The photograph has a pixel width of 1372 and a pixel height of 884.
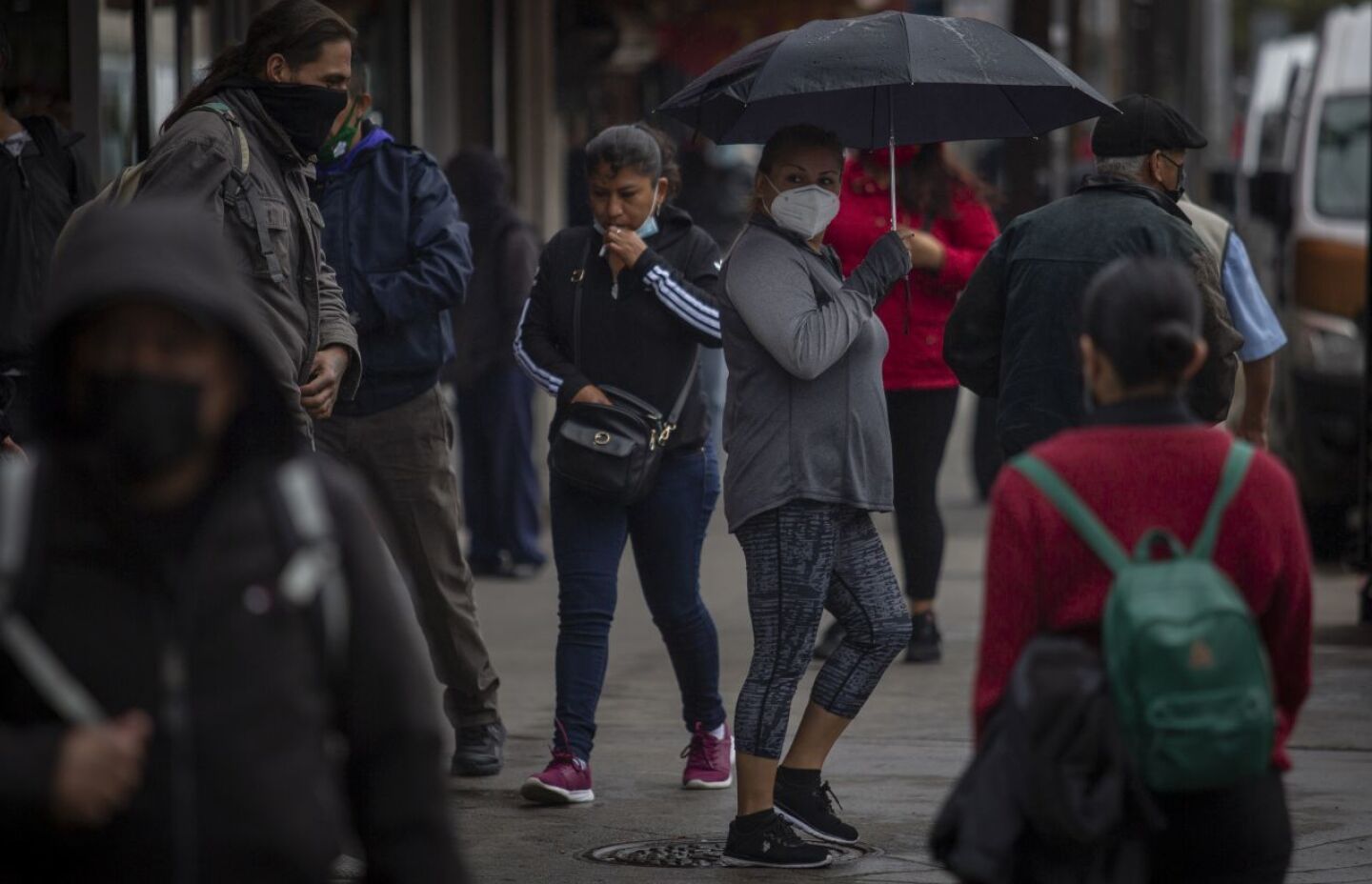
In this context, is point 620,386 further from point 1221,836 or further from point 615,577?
point 1221,836

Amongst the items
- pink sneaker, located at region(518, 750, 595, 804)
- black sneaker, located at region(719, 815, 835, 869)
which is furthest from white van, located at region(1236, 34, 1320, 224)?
black sneaker, located at region(719, 815, 835, 869)

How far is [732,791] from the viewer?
6.62 m

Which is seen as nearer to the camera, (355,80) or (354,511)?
(354,511)

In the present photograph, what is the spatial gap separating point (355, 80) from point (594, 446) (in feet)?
3.88

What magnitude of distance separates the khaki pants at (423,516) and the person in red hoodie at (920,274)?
206 cm

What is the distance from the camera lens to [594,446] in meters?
6.24

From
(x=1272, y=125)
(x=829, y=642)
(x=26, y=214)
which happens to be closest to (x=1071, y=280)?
(x=26, y=214)

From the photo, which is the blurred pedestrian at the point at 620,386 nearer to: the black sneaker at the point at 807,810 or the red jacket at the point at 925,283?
the black sneaker at the point at 807,810

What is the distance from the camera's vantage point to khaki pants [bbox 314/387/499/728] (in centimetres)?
652

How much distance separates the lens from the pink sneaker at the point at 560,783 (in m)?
6.30

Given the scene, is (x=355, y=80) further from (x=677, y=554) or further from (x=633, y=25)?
(x=633, y=25)

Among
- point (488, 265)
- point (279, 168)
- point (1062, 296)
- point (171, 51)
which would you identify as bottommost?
point (488, 265)

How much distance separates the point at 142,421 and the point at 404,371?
4075 mm

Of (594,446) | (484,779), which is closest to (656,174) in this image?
(594,446)
